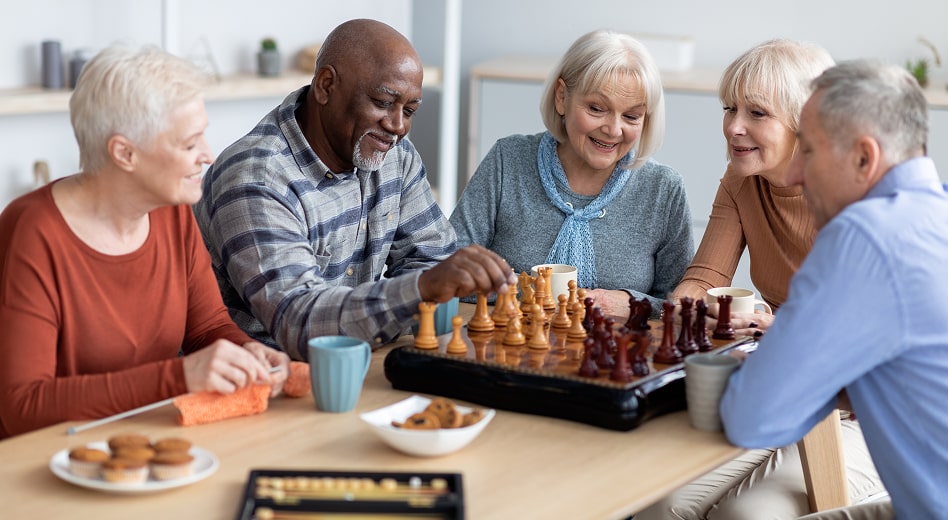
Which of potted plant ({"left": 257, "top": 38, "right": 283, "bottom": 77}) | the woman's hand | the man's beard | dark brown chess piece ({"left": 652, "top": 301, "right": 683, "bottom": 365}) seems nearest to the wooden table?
dark brown chess piece ({"left": 652, "top": 301, "right": 683, "bottom": 365})

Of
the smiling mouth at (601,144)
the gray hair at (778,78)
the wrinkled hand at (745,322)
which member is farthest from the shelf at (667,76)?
the wrinkled hand at (745,322)

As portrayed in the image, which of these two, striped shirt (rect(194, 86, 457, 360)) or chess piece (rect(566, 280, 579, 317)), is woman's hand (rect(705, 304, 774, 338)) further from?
striped shirt (rect(194, 86, 457, 360))

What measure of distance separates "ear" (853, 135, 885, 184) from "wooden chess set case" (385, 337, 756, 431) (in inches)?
16.5

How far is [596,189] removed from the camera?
2746mm

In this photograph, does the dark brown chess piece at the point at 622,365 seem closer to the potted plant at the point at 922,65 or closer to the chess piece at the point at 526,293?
the chess piece at the point at 526,293

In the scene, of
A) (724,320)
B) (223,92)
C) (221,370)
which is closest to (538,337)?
(724,320)

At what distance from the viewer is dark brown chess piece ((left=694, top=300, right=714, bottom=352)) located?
1.93m

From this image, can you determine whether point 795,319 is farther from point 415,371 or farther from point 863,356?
point 415,371

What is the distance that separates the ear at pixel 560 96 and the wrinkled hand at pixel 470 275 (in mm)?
912

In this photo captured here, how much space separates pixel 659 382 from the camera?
5.70 feet

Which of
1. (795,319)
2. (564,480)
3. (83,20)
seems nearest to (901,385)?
(795,319)

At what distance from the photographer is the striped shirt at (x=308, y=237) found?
2012mm

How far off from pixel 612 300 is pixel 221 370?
105cm

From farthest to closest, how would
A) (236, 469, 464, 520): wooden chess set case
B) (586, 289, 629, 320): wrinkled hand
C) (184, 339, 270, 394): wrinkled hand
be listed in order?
(586, 289, 629, 320): wrinkled hand → (184, 339, 270, 394): wrinkled hand → (236, 469, 464, 520): wooden chess set case
